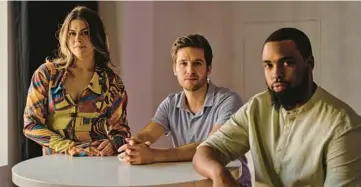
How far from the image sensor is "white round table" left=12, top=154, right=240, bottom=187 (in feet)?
4.43

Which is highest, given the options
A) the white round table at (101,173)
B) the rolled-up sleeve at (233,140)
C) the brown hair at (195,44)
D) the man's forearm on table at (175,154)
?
the brown hair at (195,44)

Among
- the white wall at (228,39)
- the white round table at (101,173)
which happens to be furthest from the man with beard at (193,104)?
the white wall at (228,39)

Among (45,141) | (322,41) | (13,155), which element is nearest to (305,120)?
(45,141)

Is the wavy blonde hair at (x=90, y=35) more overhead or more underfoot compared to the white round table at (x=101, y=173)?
more overhead

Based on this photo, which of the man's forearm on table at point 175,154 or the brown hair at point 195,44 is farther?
the brown hair at point 195,44

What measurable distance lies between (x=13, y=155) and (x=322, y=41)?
1824 millimetres

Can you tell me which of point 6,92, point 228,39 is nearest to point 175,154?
point 6,92

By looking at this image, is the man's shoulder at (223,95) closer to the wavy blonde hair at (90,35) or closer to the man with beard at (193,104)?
the man with beard at (193,104)

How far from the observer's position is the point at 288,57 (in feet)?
4.27

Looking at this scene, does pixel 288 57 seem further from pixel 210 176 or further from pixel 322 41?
pixel 322 41

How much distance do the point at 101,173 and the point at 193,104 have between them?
55 cm

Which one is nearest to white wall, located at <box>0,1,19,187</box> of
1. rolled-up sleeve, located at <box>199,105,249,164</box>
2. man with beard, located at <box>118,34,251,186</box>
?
man with beard, located at <box>118,34,251,186</box>

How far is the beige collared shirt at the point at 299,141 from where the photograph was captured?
A: 4.06 feet

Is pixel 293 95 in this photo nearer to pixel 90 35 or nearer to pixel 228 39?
pixel 90 35
